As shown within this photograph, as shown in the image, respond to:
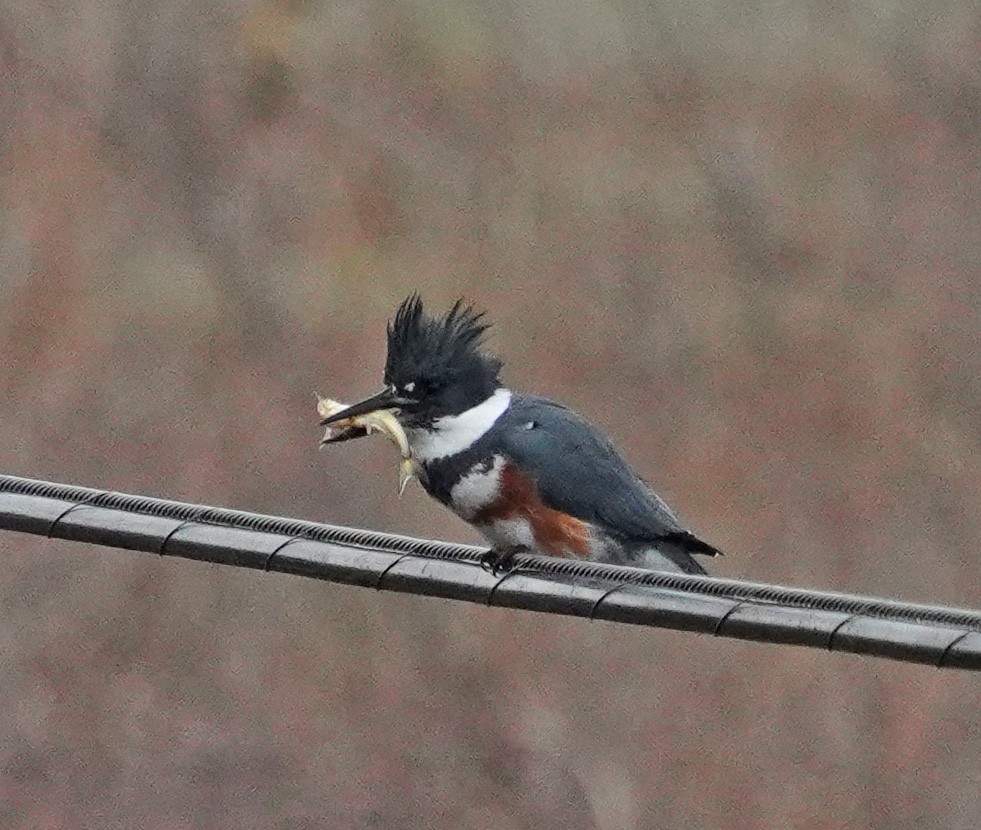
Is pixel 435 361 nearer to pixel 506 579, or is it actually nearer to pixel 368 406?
pixel 368 406

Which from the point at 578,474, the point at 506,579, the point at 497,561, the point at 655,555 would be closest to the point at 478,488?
the point at 578,474

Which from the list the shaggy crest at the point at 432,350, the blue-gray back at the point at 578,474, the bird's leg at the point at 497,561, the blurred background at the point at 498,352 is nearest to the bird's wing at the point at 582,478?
the blue-gray back at the point at 578,474

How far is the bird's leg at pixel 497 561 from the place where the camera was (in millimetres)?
2457

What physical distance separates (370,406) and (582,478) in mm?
374

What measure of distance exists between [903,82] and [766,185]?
631 millimetres

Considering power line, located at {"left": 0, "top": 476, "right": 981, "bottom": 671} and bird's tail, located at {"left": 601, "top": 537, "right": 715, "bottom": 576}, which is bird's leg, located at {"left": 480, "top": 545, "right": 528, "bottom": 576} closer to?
power line, located at {"left": 0, "top": 476, "right": 981, "bottom": 671}

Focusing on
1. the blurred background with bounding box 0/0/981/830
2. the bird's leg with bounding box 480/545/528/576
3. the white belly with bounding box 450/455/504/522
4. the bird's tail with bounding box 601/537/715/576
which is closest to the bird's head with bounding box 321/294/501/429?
the white belly with bounding box 450/455/504/522

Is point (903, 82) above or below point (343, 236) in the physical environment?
above

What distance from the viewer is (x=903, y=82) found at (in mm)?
7418

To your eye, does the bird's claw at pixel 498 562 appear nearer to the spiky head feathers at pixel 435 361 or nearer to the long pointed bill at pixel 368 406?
the long pointed bill at pixel 368 406

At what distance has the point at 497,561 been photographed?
2.54 metres

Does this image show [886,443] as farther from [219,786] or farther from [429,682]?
[219,786]

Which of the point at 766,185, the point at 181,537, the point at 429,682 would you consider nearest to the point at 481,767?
the point at 429,682

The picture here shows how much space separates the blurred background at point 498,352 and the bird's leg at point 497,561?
4.49m
